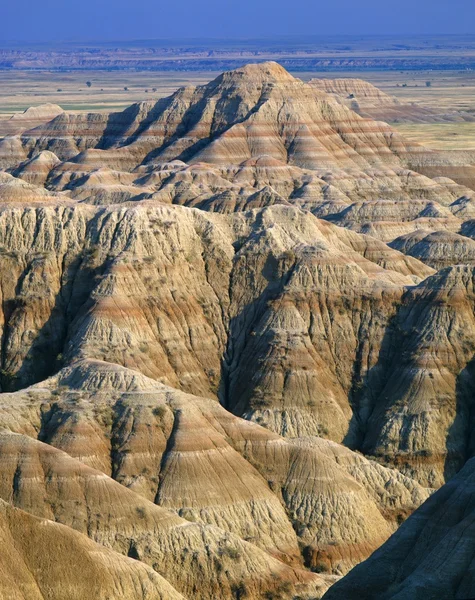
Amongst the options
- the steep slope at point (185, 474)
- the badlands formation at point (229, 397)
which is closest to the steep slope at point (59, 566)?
the badlands formation at point (229, 397)

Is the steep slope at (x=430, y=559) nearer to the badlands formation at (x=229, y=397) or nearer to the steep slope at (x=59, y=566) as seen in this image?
the badlands formation at (x=229, y=397)

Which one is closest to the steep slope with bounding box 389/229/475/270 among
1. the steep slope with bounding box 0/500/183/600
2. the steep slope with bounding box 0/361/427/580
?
the steep slope with bounding box 0/361/427/580

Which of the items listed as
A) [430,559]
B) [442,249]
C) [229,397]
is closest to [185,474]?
[430,559]

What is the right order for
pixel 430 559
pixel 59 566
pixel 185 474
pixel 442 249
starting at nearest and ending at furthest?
pixel 430 559 → pixel 59 566 → pixel 185 474 → pixel 442 249

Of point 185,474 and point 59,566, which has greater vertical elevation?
point 185,474

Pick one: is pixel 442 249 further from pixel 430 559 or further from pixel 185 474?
pixel 430 559

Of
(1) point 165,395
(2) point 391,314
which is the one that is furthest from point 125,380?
(2) point 391,314

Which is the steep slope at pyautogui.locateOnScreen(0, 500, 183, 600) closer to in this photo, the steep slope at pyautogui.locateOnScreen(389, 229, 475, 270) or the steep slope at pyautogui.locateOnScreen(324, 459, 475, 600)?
the steep slope at pyautogui.locateOnScreen(324, 459, 475, 600)
